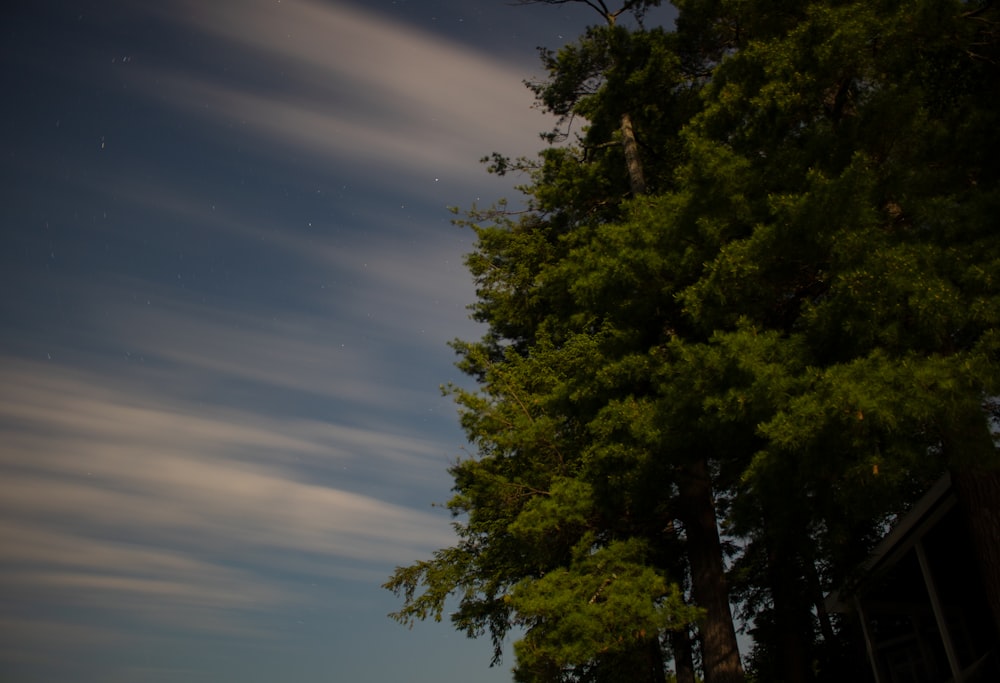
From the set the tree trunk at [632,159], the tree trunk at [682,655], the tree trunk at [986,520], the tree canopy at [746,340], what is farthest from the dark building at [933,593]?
the tree trunk at [632,159]

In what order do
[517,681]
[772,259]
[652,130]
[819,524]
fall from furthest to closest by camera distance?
[652,130] → [517,681] → [819,524] → [772,259]

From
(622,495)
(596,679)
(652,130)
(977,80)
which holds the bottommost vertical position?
(596,679)

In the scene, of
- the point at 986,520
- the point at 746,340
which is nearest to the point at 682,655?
the point at 986,520

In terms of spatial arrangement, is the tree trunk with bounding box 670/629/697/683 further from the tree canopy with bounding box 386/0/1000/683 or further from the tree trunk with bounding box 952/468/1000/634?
the tree trunk with bounding box 952/468/1000/634

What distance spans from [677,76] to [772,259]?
6956 mm

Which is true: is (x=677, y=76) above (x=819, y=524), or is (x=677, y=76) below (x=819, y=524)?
above

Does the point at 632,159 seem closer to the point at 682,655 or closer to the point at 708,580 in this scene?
the point at 708,580

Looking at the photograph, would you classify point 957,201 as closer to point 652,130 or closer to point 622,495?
point 622,495

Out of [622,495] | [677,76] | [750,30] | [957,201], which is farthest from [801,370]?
[677,76]

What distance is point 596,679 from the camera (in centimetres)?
1387

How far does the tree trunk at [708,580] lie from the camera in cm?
1116

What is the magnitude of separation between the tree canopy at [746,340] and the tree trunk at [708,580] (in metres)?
0.04

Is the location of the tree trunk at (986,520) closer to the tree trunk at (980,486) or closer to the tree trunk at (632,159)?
the tree trunk at (980,486)

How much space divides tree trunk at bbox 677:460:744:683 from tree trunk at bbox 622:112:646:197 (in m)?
5.72
